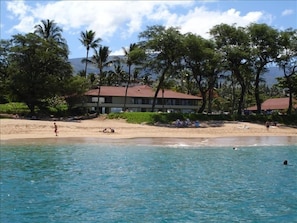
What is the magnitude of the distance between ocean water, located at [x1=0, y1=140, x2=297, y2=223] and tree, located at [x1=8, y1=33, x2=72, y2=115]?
2735cm

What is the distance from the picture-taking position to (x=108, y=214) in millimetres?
14164

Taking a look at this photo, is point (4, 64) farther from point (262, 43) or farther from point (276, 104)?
point (276, 104)

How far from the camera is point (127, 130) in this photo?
50062 mm

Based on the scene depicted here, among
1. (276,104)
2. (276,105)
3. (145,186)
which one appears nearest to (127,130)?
(145,186)

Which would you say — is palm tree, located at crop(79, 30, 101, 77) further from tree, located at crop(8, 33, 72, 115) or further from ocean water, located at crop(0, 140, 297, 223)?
ocean water, located at crop(0, 140, 297, 223)

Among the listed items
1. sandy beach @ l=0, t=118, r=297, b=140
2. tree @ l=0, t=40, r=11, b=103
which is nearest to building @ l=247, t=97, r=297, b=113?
sandy beach @ l=0, t=118, r=297, b=140

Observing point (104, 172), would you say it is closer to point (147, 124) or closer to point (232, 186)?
point (232, 186)

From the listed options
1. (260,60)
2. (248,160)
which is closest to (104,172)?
(248,160)

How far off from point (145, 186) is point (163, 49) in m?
44.7

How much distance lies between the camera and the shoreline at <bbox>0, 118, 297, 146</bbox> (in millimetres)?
41781

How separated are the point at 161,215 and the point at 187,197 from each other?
9.53ft

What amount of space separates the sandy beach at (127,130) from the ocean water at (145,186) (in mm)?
11260

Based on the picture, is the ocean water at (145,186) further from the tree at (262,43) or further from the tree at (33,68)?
the tree at (262,43)

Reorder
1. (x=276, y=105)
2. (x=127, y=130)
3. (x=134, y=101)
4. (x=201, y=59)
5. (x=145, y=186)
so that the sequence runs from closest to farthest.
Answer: (x=145, y=186)
(x=127, y=130)
(x=201, y=59)
(x=134, y=101)
(x=276, y=105)
